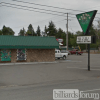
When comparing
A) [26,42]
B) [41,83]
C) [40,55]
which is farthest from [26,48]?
[41,83]

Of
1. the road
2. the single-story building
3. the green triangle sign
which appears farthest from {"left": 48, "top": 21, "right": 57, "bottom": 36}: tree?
the road

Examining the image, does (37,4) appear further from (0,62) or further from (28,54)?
(0,62)

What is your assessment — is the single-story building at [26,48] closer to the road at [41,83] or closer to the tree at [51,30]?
the road at [41,83]

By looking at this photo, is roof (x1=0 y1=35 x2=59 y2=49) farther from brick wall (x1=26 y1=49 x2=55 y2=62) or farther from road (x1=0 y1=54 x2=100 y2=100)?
road (x1=0 y1=54 x2=100 y2=100)

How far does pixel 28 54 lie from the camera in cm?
2508

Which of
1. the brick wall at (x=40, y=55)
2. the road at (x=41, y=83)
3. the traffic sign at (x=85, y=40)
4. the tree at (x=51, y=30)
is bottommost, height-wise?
the road at (x=41, y=83)

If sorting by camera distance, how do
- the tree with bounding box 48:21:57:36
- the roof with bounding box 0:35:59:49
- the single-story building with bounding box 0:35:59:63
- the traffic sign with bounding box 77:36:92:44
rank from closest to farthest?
the traffic sign with bounding box 77:36:92:44 < the roof with bounding box 0:35:59:49 < the single-story building with bounding box 0:35:59:63 < the tree with bounding box 48:21:57:36

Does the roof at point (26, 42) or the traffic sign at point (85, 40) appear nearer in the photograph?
the traffic sign at point (85, 40)

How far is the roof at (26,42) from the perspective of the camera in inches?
921

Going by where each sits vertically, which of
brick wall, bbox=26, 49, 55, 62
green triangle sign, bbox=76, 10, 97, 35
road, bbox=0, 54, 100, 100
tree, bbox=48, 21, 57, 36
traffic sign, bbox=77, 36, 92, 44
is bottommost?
road, bbox=0, 54, 100, 100

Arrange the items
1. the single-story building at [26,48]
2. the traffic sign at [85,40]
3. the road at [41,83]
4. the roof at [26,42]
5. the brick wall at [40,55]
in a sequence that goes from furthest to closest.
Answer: the brick wall at [40,55] → the single-story building at [26,48] → the roof at [26,42] → the traffic sign at [85,40] → the road at [41,83]

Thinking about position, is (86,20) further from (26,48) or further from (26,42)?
(26,48)

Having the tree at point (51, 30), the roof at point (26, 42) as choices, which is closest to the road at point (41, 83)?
the roof at point (26, 42)

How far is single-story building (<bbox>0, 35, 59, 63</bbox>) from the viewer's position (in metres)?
23.8
